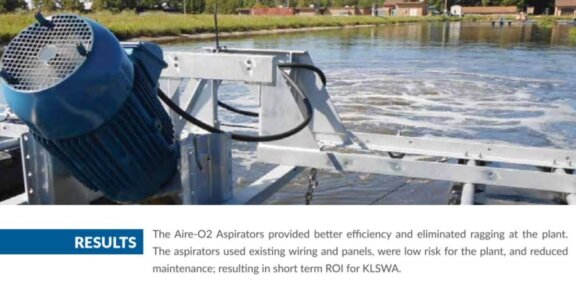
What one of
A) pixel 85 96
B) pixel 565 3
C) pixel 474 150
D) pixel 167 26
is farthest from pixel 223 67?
pixel 565 3

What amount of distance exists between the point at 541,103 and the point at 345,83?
4106mm

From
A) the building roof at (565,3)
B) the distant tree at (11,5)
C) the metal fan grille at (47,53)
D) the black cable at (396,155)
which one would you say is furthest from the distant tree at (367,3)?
the metal fan grille at (47,53)

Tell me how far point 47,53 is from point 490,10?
3410 inches

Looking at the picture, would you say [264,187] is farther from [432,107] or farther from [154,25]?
[154,25]

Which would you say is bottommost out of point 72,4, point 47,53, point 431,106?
point 431,106

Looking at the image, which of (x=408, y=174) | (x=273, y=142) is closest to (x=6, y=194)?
(x=273, y=142)

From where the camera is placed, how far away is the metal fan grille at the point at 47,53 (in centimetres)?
220

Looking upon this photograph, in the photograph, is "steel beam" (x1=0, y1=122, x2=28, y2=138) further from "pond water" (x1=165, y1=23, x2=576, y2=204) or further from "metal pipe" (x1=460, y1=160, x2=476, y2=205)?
"metal pipe" (x1=460, y1=160, x2=476, y2=205)

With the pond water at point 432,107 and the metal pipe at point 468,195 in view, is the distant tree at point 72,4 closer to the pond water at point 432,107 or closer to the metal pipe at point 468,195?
the pond water at point 432,107

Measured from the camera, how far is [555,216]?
88.9 inches

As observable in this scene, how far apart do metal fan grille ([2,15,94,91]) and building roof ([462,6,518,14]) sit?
277 ft

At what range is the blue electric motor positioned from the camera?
2.20 metres

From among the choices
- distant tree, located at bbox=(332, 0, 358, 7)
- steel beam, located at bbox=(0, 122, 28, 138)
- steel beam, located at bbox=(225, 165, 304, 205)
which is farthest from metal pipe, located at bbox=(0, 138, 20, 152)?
distant tree, located at bbox=(332, 0, 358, 7)

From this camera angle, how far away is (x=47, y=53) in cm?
222
